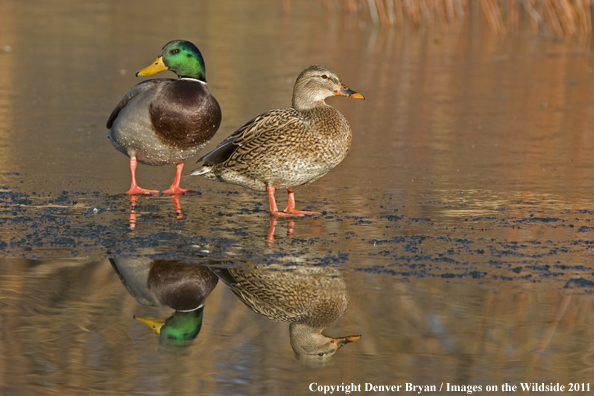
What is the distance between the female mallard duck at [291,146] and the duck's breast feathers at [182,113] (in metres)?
0.43

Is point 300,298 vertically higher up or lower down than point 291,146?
lower down

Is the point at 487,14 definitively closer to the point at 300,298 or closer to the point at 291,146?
the point at 291,146

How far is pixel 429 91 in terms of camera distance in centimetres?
1123

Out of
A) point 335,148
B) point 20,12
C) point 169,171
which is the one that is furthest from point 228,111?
point 20,12

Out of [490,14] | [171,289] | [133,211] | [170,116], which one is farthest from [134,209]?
[490,14]

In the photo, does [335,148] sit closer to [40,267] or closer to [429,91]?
[40,267]

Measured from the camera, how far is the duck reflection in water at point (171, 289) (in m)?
3.87

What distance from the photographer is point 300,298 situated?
4258 mm

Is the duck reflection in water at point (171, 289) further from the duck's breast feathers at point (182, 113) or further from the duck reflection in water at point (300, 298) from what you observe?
the duck's breast feathers at point (182, 113)

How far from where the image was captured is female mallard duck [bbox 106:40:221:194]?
6.53 metres

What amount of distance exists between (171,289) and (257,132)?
1871 millimetres

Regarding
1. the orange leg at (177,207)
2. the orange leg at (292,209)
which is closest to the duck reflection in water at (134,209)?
the orange leg at (177,207)

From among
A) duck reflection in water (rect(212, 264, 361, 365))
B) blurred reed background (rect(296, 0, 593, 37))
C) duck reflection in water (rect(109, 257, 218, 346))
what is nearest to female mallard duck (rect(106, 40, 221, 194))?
duck reflection in water (rect(109, 257, 218, 346))

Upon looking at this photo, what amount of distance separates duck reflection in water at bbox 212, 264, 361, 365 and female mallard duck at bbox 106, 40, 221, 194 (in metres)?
2.10
